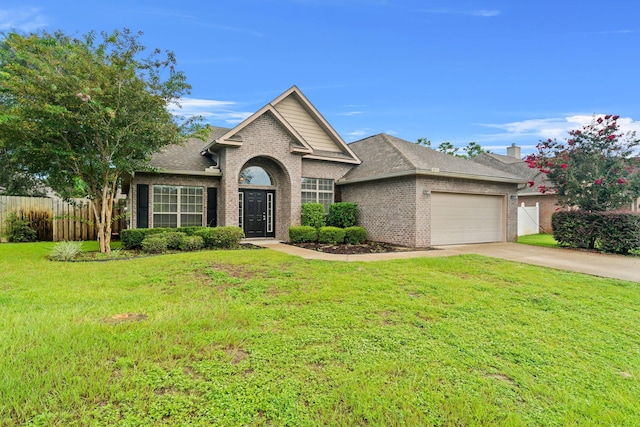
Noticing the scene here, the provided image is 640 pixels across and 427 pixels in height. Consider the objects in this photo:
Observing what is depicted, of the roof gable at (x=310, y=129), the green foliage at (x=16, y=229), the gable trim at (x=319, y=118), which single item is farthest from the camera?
the gable trim at (x=319, y=118)

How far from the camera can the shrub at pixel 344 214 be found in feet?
47.4

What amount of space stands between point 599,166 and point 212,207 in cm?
→ 1600

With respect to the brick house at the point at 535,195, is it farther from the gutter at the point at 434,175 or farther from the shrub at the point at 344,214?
the shrub at the point at 344,214

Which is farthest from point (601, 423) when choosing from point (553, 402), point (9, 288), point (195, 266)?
point (9, 288)

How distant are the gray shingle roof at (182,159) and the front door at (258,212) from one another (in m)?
2.18

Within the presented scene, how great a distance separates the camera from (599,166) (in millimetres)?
12969

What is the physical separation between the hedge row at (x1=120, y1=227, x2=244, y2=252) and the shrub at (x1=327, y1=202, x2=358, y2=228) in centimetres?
460

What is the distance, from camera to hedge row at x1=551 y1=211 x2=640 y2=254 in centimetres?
1127

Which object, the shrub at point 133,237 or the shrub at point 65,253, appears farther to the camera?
the shrub at point 133,237

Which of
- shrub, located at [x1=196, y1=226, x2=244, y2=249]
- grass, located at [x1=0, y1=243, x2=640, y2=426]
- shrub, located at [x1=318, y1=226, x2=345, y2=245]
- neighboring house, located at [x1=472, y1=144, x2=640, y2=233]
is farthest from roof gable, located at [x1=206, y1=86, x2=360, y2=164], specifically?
neighboring house, located at [x1=472, y1=144, x2=640, y2=233]

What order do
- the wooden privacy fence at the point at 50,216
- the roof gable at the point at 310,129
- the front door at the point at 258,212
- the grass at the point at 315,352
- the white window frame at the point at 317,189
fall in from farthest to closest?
1. the white window frame at the point at 317,189
2. the roof gable at the point at 310,129
3. the front door at the point at 258,212
4. the wooden privacy fence at the point at 50,216
5. the grass at the point at 315,352

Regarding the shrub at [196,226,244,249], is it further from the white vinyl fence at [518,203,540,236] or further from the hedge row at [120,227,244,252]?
Answer: the white vinyl fence at [518,203,540,236]

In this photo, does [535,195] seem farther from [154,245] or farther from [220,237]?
[154,245]

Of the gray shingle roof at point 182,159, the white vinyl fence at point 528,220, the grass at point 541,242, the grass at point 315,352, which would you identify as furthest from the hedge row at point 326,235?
the white vinyl fence at point 528,220
